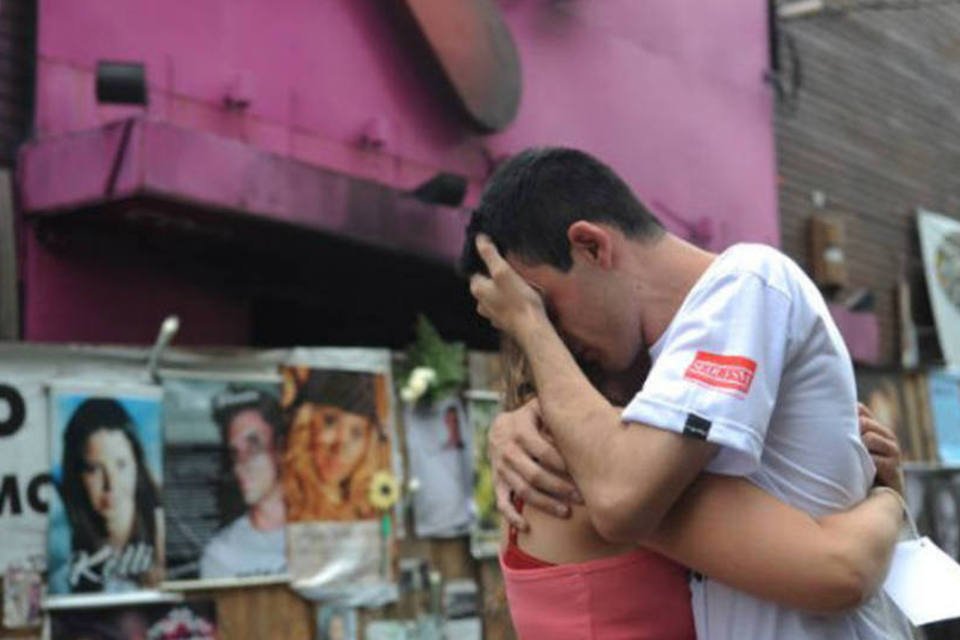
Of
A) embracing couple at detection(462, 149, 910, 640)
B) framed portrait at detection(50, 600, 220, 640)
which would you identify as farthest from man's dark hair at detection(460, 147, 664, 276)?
framed portrait at detection(50, 600, 220, 640)

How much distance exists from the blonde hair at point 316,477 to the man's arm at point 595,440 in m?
4.21

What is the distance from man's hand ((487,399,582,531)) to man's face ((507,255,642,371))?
0.17 metres

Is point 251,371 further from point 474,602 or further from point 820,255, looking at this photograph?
point 820,255

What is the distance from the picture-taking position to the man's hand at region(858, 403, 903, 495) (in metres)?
2.19

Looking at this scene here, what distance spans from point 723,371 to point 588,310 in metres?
0.27

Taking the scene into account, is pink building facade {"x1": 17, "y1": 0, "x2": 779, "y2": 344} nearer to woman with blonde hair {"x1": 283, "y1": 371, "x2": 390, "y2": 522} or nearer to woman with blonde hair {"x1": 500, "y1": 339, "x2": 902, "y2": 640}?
woman with blonde hair {"x1": 283, "y1": 371, "x2": 390, "y2": 522}

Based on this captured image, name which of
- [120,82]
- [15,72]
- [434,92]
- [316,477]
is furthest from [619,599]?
[434,92]

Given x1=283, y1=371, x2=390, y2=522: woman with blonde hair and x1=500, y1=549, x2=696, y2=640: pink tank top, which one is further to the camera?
x1=283, y1=371, x2=390, y2=522: woman with blonde hair

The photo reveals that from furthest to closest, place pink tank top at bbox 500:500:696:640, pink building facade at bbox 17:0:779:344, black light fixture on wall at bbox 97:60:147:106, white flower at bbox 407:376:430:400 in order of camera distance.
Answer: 1. white flower at bbox 407:376:430:400
2. black light fixture on wall at bbox 97:60:147:106
3. pink building facade at bbox 17:0:779:344
4. pink tank top at bbox 500:500:696:640

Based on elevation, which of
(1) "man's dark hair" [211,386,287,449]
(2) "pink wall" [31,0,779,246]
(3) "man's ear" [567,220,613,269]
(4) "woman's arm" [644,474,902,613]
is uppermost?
(2) "pink wall" [31,0,779,246]

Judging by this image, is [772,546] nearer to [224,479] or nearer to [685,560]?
[685,560]

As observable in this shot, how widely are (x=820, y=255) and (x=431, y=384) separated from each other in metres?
5.78

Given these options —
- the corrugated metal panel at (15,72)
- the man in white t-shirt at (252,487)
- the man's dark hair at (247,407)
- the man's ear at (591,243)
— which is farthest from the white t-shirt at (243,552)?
the man's ear at (591,243)

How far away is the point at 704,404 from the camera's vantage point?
179 cm
